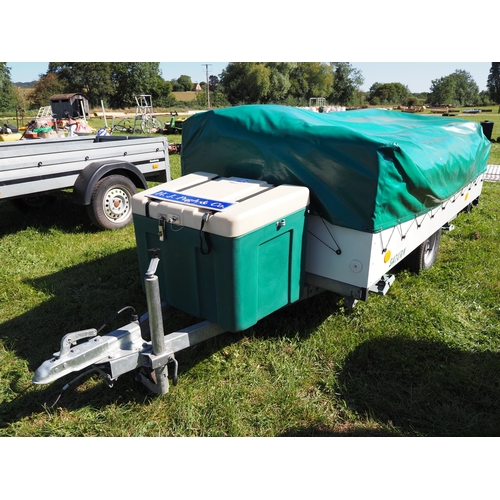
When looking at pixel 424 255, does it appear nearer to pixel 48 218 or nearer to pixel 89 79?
pixel 48 218

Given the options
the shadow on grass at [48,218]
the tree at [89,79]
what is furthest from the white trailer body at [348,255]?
the tree at [89,79]

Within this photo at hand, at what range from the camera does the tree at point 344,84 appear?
240 feet

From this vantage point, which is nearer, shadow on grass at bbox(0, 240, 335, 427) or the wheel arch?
shadow on grass at bbox(0, 240, 335, 427)

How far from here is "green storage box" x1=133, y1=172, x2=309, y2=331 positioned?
2.76m

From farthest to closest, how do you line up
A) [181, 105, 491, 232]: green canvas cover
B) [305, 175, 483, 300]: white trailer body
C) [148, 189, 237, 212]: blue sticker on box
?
[305, 175, 483, 300]: white trailer body
[181, 105, 491, 232]: green canvas cover
[148, 189, 237, 212]: blue sticker on box

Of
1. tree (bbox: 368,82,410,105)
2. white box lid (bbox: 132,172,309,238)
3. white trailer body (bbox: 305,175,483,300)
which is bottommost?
tree (bbox: 368,82,410,105)

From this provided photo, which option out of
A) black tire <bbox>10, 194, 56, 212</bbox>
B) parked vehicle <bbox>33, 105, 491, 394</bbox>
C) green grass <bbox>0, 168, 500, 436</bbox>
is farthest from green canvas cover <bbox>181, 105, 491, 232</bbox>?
black tire <bbox>10, 194, 56, 212</bbox>

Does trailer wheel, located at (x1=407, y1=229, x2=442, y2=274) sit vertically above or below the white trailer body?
below

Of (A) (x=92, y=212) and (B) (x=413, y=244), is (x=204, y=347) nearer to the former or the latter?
(B) (x=413, y=244)

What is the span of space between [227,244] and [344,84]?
78294 mm

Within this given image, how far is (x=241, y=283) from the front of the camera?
281 cm

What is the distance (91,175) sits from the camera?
19.8ft

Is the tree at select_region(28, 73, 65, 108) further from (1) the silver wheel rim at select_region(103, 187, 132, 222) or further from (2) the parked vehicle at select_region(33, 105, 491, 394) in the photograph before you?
(2) the parked vehicle at select_region(33, 105, 491, 394)

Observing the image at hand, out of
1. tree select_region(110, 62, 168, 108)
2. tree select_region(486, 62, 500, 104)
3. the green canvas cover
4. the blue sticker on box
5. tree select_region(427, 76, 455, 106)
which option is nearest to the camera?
the blue sticker on box
